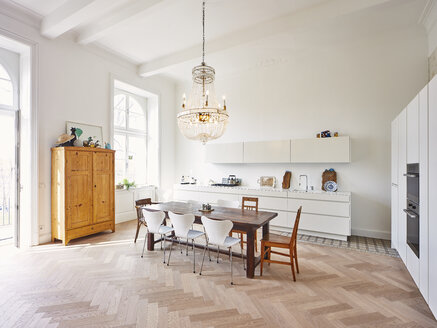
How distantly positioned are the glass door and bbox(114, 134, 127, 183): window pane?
6.83 ft

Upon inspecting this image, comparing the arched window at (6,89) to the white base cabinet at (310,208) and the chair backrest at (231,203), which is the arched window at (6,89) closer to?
the chair backrest at (231,203)

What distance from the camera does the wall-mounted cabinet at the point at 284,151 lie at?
186 inches

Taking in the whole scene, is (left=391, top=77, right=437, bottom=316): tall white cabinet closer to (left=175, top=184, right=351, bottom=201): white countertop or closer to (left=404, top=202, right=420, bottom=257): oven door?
(left=404, top=202, right=420, bottom=257): oven door

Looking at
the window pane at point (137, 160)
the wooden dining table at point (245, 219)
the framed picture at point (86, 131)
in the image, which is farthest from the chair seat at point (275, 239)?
the window pane at point (137, 160)

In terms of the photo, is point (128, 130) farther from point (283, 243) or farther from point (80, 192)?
point (283, 243)

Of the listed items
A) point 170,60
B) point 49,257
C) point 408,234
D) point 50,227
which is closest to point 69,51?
point 170,60

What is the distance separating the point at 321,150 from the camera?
4.87 metres

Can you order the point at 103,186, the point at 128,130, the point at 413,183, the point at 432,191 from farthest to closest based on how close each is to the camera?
the point at 128,130 → the point at 103,186 → the point at 413,183 → the point at 432,191

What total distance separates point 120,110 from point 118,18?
8.63 feet

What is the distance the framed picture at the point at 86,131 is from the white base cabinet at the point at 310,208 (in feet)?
10.2

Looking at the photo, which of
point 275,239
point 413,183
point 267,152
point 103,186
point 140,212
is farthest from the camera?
point 267,152

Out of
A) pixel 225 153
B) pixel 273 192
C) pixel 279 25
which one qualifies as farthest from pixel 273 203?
pixel 279 25

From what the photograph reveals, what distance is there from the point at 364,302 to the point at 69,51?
239 inches

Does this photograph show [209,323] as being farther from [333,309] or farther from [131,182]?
[131,182]
